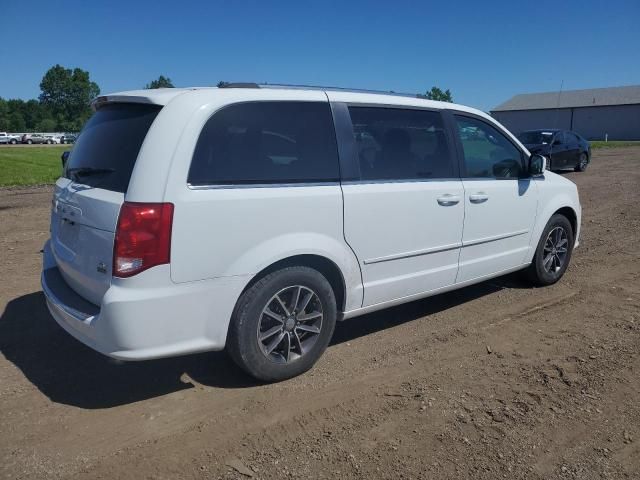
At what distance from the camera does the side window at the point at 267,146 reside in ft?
10.4

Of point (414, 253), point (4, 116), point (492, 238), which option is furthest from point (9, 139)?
point (414, 253)

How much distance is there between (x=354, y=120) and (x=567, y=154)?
1710cm

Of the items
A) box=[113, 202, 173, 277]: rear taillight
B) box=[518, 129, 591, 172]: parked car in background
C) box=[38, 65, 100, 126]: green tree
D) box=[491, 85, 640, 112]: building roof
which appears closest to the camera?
box=[113, 202, 173, 277]: rear taillight

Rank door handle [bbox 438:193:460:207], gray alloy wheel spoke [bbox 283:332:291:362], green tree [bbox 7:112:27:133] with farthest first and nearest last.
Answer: green tree [bbox 7:112:27:133]
door handle [bbox 438:193:460:207]
gray alloy wheel spoke [bbox 283:332:291:362]

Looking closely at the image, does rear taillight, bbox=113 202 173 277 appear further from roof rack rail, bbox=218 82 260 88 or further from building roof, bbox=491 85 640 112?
building roof, bbox=491 85 640 112

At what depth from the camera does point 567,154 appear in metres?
18.6

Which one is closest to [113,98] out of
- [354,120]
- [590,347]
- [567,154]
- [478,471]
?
[354,120]

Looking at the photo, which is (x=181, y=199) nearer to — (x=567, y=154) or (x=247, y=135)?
(x=247, y=135)

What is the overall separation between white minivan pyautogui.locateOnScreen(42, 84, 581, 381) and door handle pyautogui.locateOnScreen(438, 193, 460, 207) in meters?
0.02

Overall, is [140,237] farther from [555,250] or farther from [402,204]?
[555,250]

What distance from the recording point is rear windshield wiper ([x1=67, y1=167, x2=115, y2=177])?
3293 mm

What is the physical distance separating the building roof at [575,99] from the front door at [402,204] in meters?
74.5

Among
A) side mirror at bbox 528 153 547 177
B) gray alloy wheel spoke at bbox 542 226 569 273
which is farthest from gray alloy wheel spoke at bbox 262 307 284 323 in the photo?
gray alloy wheel spoke at bbox 542 226 569 273

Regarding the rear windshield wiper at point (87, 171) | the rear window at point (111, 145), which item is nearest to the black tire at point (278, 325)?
the rear window at point (111, 145)
